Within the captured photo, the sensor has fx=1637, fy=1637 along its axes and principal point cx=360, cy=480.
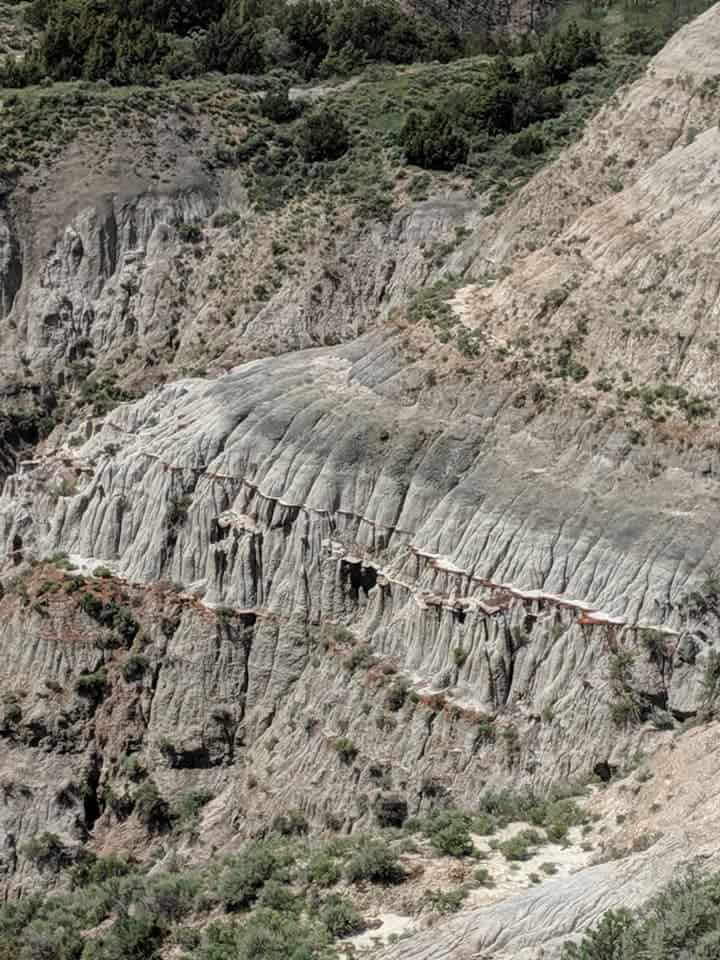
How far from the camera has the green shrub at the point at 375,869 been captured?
94.7 feet

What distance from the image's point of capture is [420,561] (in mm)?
39969

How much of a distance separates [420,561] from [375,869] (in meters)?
12.2

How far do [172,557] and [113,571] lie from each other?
203cm

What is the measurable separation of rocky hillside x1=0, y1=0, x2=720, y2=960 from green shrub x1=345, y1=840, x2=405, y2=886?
1.30 ft

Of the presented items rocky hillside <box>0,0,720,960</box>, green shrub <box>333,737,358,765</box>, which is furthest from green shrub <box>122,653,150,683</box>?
green shrub <box>333,737,358,765</box>

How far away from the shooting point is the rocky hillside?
3594 cm

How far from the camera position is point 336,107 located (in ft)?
223

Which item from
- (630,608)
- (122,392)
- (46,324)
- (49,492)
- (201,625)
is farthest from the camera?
(46,324)

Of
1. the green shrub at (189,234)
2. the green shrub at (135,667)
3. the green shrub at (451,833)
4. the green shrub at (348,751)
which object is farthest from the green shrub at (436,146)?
the green shrub at (451,833)

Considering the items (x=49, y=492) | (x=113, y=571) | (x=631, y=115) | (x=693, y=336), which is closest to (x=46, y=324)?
(x=49, y=492)

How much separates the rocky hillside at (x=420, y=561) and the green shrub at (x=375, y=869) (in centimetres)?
39

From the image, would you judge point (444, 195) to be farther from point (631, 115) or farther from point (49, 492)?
point (49, 492)

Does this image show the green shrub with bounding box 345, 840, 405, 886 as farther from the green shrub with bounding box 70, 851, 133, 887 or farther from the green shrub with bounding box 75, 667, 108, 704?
the green shrub with bounding box 75, 667, 108, 704

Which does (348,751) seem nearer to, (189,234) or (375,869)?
(375,869)
